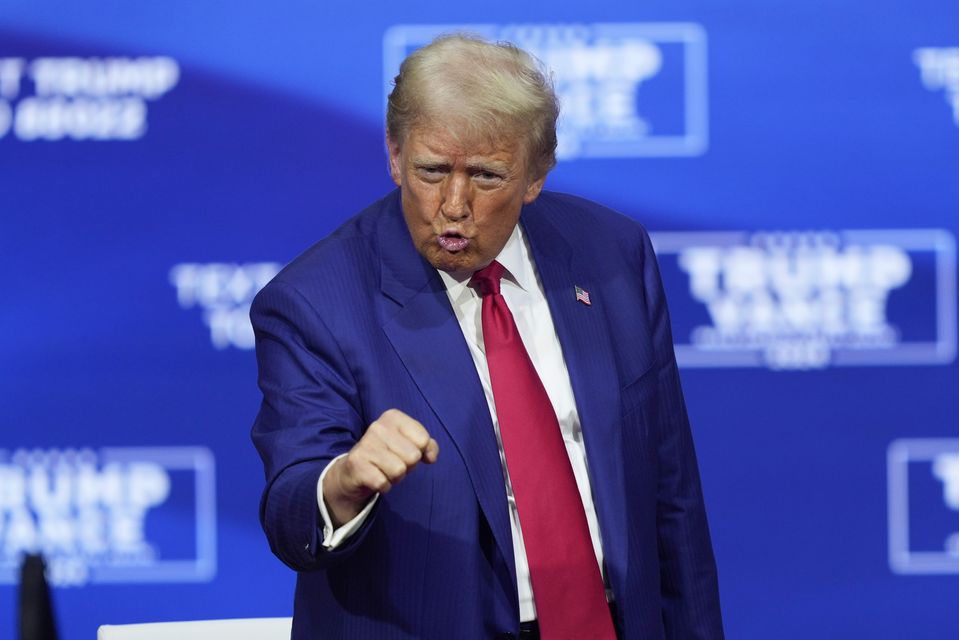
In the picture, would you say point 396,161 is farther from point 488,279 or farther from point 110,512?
point 110,512

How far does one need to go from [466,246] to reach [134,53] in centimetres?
175

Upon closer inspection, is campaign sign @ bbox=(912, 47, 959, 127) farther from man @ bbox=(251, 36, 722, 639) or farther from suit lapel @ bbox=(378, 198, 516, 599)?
suit lapel @ bbox=(378, 198, 516, 599)

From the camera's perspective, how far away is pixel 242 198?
11.5ft

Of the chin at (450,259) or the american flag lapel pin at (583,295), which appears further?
the american flag lapel pin at (583,295)

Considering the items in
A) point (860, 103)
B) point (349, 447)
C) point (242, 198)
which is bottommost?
point (349, 447)

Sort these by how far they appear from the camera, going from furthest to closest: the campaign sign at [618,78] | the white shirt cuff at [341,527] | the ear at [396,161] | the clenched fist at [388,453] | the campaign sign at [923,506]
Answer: the campaign sign at [923,506] < the campaign sign at [618,78] < the ear at [396,161] < the white shirt cuff at [341,527] < the clenched fist at [388,453]

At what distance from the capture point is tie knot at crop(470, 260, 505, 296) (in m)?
2.04

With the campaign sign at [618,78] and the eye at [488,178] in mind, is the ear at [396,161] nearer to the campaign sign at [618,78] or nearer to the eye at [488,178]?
the eye at [488,178]

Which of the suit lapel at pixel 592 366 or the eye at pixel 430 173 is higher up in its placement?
the eye at pixel 430 173

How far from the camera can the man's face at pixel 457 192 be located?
1926 millimetres

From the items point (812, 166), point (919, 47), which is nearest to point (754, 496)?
point (812, 166)

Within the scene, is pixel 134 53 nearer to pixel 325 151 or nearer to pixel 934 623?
pixel 325 151

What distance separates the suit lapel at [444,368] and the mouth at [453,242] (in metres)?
0.07

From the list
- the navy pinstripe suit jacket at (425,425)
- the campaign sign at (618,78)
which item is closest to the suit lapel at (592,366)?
the navy pinstripe suit jacket at (425,425)
